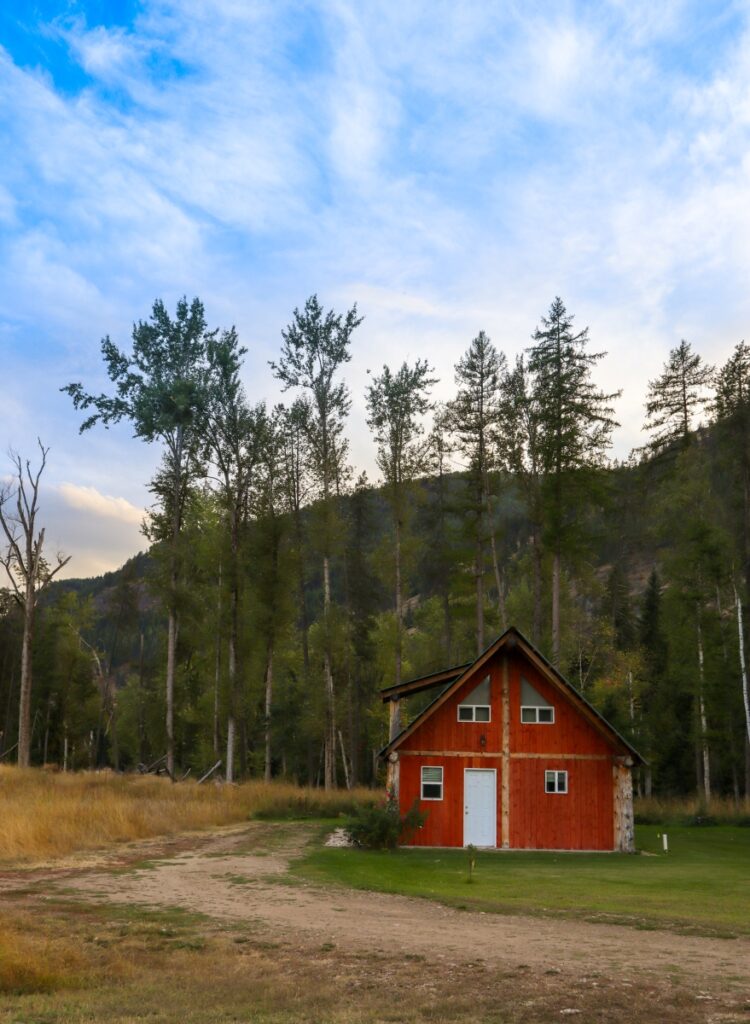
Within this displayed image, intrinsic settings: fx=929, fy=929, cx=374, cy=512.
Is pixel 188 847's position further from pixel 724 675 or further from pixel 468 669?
pixel 724 675

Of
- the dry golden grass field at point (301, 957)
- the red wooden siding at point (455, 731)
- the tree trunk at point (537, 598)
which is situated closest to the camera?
the dry golden grass field at point (301, 957)

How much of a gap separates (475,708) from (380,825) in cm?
623

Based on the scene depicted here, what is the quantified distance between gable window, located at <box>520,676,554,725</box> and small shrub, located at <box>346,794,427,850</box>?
5555 mm

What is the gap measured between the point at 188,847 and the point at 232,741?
54.3 feet

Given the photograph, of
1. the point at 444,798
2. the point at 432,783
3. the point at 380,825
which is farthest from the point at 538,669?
the point at 380,825

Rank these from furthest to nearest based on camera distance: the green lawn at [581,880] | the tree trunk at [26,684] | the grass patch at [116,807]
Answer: the tree trunk at [26,684] < the grass patch at [116,807] < the green lawn at [581,880]

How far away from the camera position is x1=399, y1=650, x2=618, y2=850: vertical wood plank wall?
31.8 metres

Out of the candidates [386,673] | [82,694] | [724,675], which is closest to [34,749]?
[82,694]

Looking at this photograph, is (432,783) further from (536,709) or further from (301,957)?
(301,957)

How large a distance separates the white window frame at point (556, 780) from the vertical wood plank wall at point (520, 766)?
0.12 m

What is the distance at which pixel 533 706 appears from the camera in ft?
108

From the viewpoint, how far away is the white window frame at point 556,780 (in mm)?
32219

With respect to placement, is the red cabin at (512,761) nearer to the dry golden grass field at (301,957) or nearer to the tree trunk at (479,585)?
the dry golden grass field at (301,957)

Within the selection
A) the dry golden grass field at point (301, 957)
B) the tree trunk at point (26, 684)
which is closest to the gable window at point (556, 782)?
the dry golden grass field at point (301, 957)
